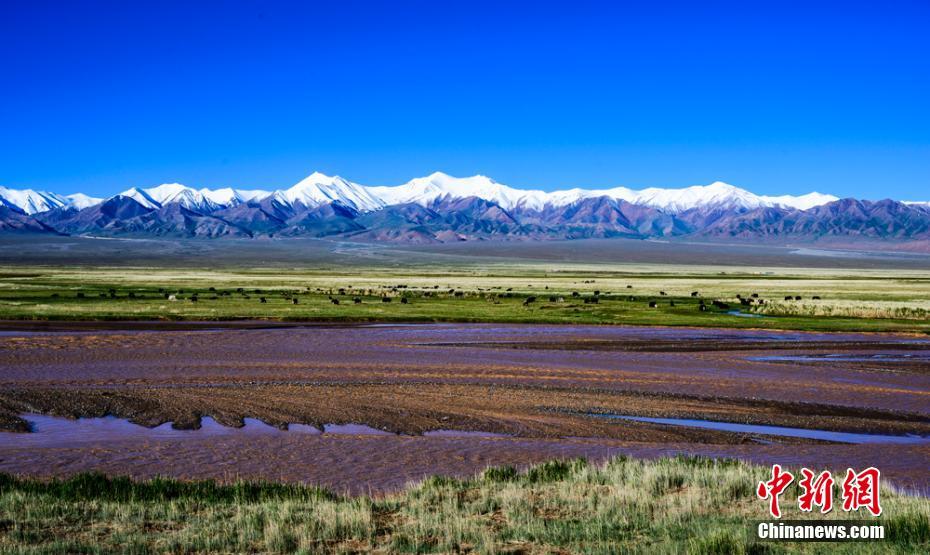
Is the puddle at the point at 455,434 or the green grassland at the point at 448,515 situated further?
the puddle at the point at 455,434

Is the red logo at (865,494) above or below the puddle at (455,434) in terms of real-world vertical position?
above

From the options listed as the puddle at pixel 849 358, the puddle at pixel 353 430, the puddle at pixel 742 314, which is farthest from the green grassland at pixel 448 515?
the puddle at pixel 742 314

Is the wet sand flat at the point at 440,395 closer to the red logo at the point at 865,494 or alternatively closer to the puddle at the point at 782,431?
the puddle at the point at 782,431

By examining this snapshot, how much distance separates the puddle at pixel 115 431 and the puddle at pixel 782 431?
6.91 meters

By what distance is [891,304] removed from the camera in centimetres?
6431

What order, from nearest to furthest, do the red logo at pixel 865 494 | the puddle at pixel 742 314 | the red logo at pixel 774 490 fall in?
the red logo at pixel 865 494 < the red logo at pixel 774 490 < the puddle at pixel 742 314

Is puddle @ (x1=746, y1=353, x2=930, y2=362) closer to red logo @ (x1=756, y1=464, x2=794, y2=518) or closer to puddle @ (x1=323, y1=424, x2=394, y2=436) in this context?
puddle @ (x1=323, y1=424, x2=394, y2=436)

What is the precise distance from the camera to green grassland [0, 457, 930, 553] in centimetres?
1010

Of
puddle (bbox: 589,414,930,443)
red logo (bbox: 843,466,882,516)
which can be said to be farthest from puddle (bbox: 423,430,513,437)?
red logo (bbox: 843,466,882,516)

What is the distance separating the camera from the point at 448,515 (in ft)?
37.9

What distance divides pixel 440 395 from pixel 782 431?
912 cm

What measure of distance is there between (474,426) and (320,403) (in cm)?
484

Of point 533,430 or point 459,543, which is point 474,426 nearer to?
point 533,430

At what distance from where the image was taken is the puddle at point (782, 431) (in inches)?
758
